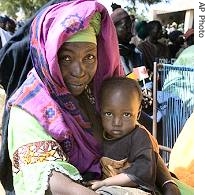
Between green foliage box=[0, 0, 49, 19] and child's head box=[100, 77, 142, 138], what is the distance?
8.47 feet

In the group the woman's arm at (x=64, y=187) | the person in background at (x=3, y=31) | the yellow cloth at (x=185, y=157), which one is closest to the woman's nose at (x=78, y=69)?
the woman's arm at (x=64, y=187)

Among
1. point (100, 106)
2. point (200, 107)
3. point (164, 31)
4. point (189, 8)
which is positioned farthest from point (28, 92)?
point (164, 31)

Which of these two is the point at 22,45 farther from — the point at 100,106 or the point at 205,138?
the point at 205,138

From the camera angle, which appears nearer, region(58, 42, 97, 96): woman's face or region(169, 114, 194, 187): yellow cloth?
region(58, 42, 97, 96): woman's face

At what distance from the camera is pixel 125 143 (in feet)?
6.87

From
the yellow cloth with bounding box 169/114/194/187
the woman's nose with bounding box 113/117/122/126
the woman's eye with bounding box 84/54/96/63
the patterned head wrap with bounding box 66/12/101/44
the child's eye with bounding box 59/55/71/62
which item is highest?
the patterned head wrap with bounding box 66/12/101/44

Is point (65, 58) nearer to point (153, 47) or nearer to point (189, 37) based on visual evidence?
point (189, 37)

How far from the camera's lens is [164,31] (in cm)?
563

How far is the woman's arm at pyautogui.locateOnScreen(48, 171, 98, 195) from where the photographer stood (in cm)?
192

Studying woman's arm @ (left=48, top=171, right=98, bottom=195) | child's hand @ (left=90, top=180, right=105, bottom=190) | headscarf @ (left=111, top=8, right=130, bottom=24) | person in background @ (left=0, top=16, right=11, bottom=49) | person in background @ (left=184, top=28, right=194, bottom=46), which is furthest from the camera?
person in background @ (left=0, top=16, right=11, bottom=49)

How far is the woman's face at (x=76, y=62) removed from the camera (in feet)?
6.91

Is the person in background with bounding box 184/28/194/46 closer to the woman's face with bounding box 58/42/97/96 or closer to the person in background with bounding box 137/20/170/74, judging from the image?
the person in background with bounding box 137/20/170/74

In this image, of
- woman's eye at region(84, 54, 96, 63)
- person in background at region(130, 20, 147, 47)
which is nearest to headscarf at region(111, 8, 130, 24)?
person in background at region(130, 20, 147, 47)

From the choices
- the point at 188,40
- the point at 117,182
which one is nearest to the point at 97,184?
the point at 117,182
